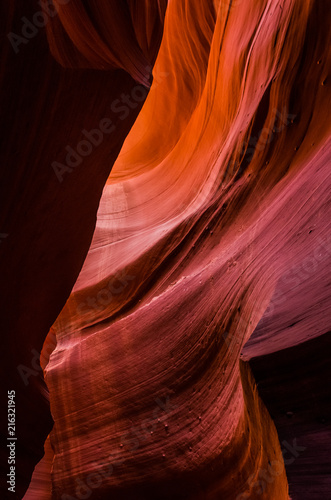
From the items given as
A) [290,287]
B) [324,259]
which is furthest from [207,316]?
[324,259]

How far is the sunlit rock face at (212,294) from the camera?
1019 mm

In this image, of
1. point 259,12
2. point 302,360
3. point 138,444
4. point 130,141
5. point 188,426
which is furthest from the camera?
point 130,141

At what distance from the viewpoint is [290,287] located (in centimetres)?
109

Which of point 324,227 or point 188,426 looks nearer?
point 324,227

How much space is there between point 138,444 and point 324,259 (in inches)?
42.8

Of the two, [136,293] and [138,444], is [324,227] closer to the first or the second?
[138,444]

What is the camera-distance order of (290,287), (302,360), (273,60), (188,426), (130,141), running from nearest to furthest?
(302,360) → (290,287) → (188,426) → (273,60) → (130,141)

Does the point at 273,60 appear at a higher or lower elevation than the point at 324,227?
higher

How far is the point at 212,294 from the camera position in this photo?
1.55 meters

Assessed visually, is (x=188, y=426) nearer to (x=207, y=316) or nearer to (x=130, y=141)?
(x=207, y=316)

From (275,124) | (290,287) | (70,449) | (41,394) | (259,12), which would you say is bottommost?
(70,449)

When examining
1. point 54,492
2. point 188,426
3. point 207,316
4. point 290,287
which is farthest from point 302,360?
point 54,492

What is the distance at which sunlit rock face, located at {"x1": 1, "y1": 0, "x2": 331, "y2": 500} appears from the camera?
1019 millimetres

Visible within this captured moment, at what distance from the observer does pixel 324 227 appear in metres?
1.10
